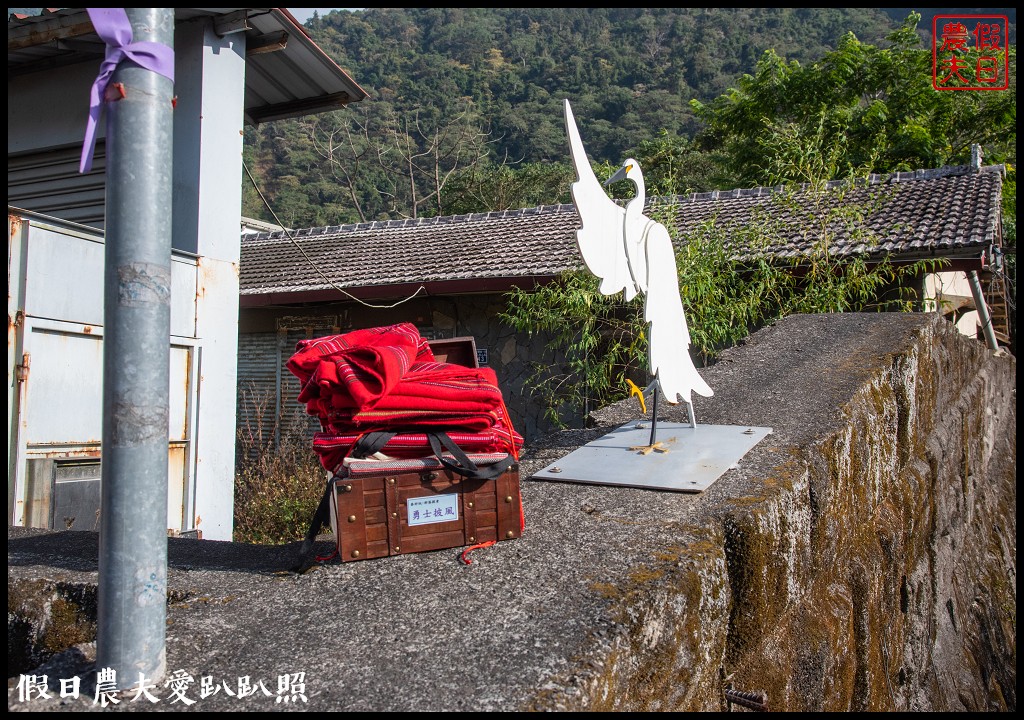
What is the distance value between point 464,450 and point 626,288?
3.35 ft

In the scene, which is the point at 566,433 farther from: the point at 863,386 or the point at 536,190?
the point at 536,190

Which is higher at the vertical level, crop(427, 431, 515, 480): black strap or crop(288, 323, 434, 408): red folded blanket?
crop(288, 323, 434, 408): red folded blanket

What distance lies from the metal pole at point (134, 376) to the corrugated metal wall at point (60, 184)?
4752 millimetres

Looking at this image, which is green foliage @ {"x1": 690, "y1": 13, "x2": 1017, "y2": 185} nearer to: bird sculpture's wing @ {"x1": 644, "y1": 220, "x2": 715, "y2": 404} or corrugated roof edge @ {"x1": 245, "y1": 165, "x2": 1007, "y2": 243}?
corrugated roof edge @ {"x1": 245, "y1": 165, "x2": 1007, "y2": 243}

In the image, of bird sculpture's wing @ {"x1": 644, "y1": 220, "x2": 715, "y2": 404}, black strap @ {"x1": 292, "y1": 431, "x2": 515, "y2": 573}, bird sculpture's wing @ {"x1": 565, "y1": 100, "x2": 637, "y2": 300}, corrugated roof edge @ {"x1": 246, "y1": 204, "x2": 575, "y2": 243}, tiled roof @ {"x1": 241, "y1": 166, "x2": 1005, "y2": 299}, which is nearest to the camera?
black strap @ {"x1": 292, "y1": 431, "x2": 515, "y2": 573}

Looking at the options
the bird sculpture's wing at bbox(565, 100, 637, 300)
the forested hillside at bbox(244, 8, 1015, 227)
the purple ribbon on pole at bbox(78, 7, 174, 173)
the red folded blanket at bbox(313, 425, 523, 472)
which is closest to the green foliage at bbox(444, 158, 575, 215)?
the forested hillside at bbox(244, 8, 1015, 227)

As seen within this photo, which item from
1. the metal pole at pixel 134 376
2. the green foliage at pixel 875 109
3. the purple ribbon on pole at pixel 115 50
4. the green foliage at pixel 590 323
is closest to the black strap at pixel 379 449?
the metal pole at pixel 134 376

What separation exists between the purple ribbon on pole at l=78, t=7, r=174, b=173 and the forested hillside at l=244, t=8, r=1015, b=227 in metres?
19.3

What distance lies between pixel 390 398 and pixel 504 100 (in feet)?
150

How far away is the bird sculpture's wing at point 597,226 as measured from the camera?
9.12 ft

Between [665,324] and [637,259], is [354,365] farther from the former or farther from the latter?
[665,324]

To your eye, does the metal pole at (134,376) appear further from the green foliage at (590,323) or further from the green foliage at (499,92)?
the green foliage at (499,92)

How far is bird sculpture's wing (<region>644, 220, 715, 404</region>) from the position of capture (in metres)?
3.26

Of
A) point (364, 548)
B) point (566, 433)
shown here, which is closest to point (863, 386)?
point (566, 433)
